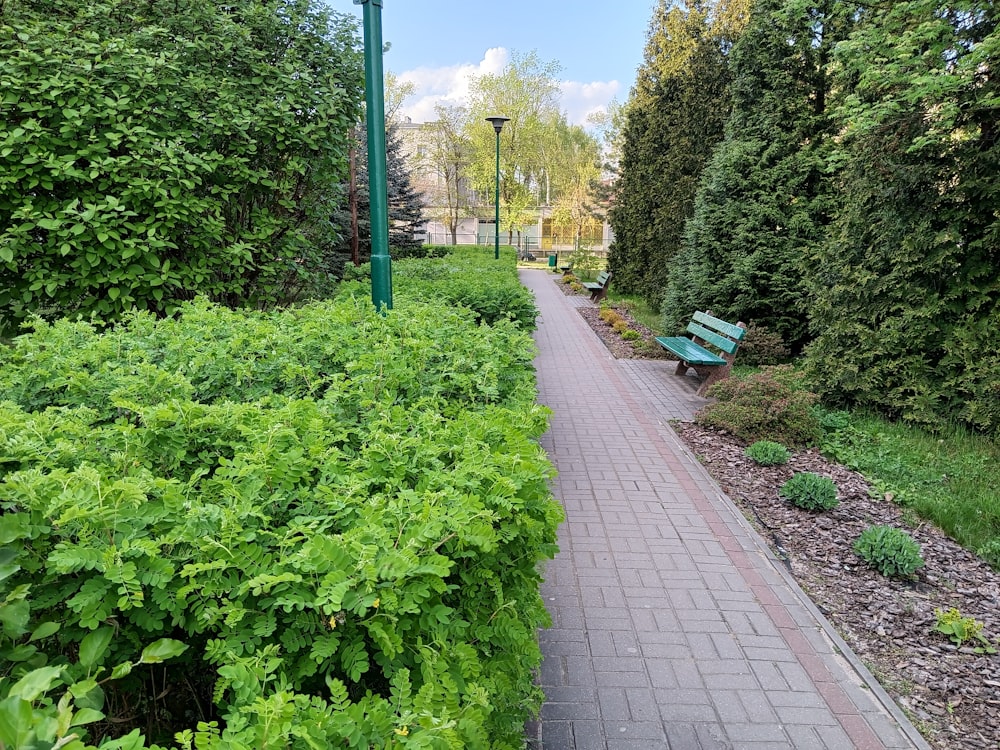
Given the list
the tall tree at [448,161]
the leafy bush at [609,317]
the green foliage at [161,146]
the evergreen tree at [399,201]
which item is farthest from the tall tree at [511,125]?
the green foliage at [161,146]

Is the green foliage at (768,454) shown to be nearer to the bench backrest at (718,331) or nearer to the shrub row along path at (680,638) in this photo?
the shrub row along path at (680,638)

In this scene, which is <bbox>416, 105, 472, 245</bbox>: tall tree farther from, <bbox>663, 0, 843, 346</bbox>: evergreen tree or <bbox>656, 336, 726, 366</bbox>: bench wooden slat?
<bbox>656, 336, 726, 366</bbox>: bench wooden slat

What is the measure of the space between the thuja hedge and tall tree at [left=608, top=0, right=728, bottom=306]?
1285 centimetres

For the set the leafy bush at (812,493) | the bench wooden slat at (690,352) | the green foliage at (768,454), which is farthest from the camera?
the bench wooden slat at (690,352)

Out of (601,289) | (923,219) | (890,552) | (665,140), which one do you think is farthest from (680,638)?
(601,289)

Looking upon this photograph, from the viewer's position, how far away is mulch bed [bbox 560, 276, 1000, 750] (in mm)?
2992

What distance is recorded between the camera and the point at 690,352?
29.7 feet

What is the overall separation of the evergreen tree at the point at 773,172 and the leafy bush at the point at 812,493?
197 inches

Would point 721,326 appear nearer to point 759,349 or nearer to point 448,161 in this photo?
point 759,349

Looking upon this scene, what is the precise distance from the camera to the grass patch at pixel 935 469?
4.63m

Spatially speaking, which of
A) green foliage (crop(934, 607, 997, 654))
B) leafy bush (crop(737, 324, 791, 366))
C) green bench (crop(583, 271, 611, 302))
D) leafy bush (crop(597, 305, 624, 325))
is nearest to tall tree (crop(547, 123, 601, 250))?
green bench (crop(583, 271, 611, 302))

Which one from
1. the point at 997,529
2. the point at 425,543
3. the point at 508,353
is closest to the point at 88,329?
the point at 508,353

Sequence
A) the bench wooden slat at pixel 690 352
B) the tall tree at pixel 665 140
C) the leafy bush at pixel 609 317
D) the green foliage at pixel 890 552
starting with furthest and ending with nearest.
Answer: the tall tree at pixel 665 140
the leafy bush at pixel 609 317
the bench wooden slat at pixel 690 352
the green foliage at pixel 890 552

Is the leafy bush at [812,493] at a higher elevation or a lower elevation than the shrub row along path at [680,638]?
higher
